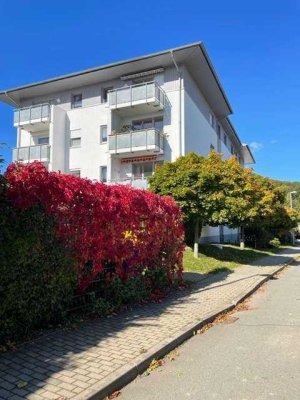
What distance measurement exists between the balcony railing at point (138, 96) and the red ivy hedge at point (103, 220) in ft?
45.7

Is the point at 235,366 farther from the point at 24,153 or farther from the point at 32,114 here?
the point at 32,114

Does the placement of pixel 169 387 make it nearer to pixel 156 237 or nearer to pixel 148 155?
pixel 156 237

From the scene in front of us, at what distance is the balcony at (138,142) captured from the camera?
2300cm

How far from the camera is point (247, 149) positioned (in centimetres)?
4812

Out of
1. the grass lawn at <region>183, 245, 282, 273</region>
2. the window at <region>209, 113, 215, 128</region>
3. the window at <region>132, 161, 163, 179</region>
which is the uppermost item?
the window at <region>209, 113, 215, 128</region>

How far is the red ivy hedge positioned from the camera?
5844 millimetres

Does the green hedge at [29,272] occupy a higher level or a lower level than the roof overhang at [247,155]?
lower

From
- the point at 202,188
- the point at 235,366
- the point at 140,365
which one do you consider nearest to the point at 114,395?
the point at 140,365

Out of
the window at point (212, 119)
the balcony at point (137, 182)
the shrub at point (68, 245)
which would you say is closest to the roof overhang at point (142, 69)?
the window at point (212, 119)

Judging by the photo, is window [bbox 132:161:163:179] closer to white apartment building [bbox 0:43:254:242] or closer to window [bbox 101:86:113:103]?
white apartment building [bbox 0:43:254:242]

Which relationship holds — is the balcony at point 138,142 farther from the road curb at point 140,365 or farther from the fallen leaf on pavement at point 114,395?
the fallen leaf on pavement at point 114,395

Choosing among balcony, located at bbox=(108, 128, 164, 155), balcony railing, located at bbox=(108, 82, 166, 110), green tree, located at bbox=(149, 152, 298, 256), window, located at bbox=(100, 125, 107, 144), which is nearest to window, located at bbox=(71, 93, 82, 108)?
window, located at bbox=(100, 125, 107, 144)

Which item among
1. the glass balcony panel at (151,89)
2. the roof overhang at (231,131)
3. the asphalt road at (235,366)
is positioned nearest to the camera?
the asphalt road at (235,366)

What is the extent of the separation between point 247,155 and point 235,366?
47.9 meters
